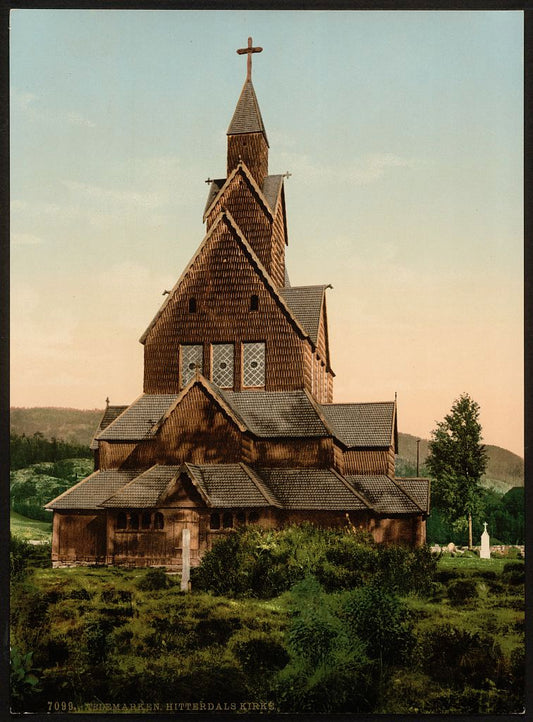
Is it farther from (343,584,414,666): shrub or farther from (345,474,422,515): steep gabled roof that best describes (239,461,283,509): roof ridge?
(343,584,414,666): shrub

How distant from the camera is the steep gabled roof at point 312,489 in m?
21.3

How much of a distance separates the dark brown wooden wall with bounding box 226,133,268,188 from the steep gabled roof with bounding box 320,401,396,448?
6.77 metres

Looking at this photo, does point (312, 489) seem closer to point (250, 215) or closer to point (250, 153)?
point (250, 215)

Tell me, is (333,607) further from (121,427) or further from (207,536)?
(121,427)

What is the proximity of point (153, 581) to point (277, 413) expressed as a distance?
235 inches

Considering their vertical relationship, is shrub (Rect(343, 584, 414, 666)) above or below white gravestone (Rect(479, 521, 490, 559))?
below

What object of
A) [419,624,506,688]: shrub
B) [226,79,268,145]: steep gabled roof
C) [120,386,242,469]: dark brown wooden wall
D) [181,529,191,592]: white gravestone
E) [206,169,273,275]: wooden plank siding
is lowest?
[419,624,506,688]: shrub

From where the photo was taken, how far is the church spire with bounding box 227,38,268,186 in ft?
59.3

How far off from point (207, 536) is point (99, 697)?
5716mm

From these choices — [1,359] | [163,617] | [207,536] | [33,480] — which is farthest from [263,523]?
[1,359]

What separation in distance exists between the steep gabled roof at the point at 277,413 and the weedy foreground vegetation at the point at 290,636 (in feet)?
14.6

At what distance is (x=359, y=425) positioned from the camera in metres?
23.3

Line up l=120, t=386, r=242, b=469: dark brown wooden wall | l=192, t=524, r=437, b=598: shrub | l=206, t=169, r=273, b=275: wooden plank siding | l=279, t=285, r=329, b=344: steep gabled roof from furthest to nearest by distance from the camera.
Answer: l=206, t=169, r=273, b=275: wooden plank siding
l=120, t=386, r=242, b=469: dark brown wooden wall
l=279, t=285, r=329, b=344: steep gabled roof
l=192, t=524, r=437, b=598: shrub

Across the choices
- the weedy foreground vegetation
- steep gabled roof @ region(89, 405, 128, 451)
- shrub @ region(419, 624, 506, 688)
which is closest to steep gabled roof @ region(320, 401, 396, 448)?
the weedy foreground vegetation
